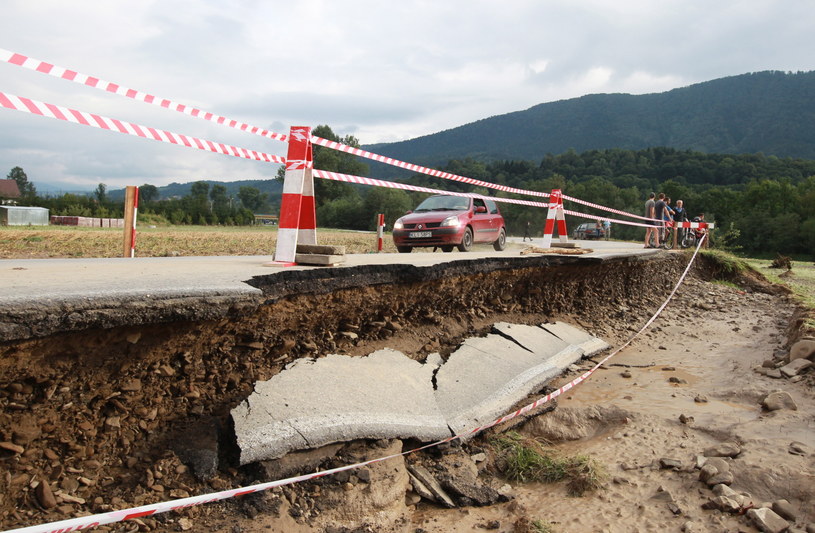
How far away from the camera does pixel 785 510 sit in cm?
354

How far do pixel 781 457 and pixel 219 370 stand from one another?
13.6 feet

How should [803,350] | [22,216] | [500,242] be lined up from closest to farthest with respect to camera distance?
[803,350] < [500,242] < [22,216]

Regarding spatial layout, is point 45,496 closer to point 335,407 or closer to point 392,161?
point 335,407

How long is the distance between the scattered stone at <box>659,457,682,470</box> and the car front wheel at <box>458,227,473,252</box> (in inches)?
306

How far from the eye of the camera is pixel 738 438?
4621mm

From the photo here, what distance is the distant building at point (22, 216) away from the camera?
33250 mm

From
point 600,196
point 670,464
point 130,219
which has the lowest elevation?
point 670,464

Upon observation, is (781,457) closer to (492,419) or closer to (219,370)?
(492,419)

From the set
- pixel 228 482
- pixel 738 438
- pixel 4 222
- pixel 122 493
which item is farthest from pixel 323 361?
pixel 4 222

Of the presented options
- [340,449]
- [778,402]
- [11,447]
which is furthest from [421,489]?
[778,402]

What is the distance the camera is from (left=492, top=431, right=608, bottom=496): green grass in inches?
161

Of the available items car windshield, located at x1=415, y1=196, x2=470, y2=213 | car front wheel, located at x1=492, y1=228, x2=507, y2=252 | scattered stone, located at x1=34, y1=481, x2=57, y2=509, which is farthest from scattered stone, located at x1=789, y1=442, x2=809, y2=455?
car front wheel, located at x1=492, y1=228, x2=507, y2=252

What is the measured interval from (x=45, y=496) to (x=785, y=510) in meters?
4.25

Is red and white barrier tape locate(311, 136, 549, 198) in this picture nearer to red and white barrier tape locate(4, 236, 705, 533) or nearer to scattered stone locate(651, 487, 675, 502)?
red and white barrier tape locate(4, 236, 705, 533)
